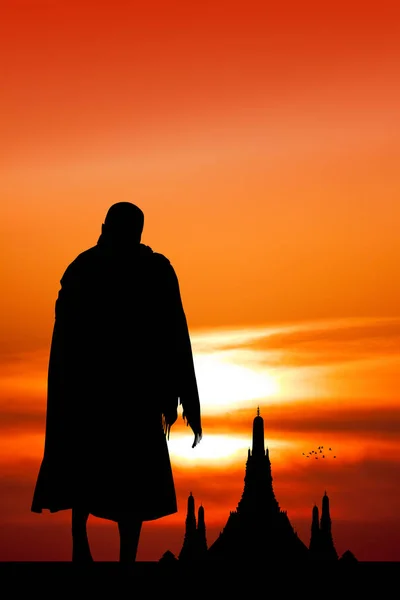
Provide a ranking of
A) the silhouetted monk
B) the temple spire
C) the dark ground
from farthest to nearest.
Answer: the temple spire < the silhouetted monk < the dark ground

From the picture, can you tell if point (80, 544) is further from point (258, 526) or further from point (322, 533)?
point (258, 526)

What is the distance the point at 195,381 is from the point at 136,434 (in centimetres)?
75

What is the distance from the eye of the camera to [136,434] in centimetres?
1426

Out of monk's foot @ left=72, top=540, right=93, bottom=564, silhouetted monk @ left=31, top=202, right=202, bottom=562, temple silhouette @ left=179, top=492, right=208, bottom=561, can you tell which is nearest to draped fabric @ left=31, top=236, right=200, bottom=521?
silhouetted monk @ left=31, top=202, right=202, bottom=562

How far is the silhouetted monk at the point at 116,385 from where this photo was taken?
1422 cm

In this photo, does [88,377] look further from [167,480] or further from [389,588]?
[389,588]

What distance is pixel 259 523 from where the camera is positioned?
483 feet

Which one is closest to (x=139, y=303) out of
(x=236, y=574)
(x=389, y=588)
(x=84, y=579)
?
(x=84, y=579)

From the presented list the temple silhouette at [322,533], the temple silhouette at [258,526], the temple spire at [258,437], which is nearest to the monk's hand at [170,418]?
the temple silhouette at [322,533]

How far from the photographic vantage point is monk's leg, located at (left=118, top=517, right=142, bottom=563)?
14.0 m

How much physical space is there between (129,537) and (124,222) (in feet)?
9.40

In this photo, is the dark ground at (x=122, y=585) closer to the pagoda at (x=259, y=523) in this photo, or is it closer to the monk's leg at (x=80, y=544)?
the monk's leg at (x=80, y=544)

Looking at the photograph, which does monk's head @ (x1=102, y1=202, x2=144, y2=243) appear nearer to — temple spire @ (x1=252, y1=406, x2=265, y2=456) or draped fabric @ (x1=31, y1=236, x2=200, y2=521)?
draped fabric @ (x1=31, y1=236, x2=200, y2=521)

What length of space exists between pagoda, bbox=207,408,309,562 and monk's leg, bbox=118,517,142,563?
407ft
